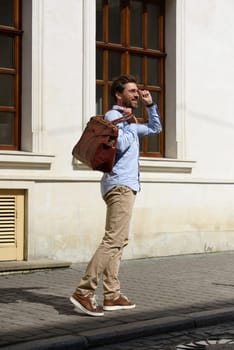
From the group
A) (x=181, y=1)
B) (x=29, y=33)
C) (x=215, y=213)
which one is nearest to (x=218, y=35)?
(x=181, y=1)

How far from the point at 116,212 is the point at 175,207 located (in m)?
5.56

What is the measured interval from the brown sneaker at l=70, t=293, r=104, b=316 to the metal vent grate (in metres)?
3.66

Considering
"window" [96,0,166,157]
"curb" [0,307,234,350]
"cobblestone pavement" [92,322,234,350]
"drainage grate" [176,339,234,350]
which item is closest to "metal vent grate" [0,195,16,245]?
"window" [96,0,166,157]

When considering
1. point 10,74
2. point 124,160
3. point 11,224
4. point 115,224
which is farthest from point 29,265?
point 124,160

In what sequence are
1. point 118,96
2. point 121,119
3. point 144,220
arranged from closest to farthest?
point 121,119 < point 118,96 < point 144,220

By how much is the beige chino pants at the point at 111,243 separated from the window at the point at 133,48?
5.11 meters

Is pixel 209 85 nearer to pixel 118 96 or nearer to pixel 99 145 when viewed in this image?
pixel 118 96

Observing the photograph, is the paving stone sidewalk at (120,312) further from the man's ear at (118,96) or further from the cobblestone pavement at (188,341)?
the man's ear at (118,96)

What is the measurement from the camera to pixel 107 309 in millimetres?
7691

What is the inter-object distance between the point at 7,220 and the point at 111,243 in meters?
3.85

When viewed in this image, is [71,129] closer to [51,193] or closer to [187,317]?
[51,193]

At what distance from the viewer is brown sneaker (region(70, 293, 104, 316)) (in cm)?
743

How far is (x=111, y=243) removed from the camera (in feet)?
24.7

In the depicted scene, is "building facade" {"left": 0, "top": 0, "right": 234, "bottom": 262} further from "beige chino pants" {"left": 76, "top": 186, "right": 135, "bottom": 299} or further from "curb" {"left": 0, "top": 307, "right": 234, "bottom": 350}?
"curb" {"left": 0, "top": 307, "right": 234, "bottom": 350}
